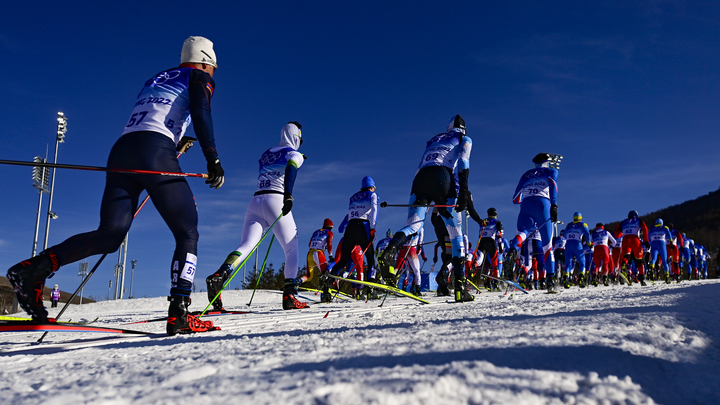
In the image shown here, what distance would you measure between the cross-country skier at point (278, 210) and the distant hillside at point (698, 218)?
53.8 m

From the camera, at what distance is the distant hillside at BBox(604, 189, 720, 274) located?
5103 centimetres

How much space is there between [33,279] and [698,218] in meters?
77.7

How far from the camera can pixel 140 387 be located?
4.38 feet

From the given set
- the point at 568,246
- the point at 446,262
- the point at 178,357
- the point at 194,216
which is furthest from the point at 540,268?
the point at 178,357

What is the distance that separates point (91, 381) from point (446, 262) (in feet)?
17.5

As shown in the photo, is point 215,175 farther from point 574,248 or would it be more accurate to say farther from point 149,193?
point 574,248

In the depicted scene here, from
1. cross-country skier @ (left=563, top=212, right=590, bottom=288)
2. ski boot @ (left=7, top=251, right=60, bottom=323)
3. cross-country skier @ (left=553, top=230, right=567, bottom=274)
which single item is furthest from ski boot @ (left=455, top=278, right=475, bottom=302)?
cross-country skier @ (left=553, top=230, right=567, bottom=274)

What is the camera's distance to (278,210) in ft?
18.8

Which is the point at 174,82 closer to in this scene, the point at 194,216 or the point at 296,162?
the point at 194,216

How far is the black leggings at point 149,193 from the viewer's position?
3.02m

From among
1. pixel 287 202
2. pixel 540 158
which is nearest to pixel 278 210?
pixel 287 202

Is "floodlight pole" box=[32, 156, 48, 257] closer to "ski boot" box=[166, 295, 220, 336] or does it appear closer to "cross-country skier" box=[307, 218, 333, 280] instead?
"cross-country skier" box=[307, 218, 333, 280]

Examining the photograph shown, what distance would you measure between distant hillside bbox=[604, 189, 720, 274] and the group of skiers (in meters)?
49.2

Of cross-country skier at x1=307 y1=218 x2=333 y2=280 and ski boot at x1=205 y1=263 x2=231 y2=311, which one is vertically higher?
cross-country skier at x1=307 y1=218 x2=333 y2=280
